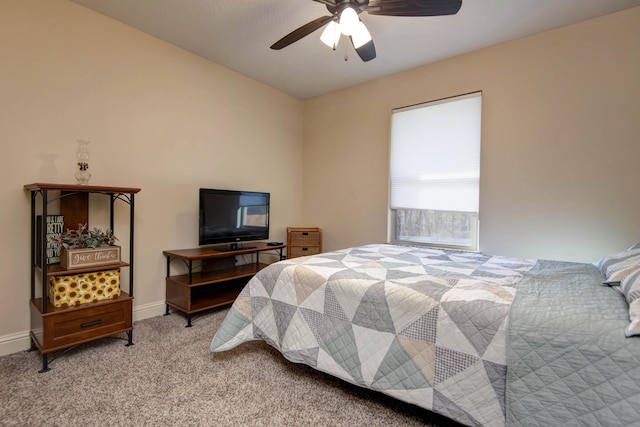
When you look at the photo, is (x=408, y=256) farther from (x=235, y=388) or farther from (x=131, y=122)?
(x=131, y=122)

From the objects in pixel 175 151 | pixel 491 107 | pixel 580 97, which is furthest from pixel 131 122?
pixel 580 97

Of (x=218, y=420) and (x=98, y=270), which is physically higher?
(x=98, y=270)

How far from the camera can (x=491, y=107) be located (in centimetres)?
288

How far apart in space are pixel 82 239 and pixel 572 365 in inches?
110

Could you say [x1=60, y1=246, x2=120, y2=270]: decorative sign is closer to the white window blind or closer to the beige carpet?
the beige carpet

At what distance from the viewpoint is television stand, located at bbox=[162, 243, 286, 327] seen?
106 inches

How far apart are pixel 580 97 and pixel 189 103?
11.7ft

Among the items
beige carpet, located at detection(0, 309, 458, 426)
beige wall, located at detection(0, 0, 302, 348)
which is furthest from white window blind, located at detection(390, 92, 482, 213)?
beige carpet, located at detection(0, 309, 458, 426)

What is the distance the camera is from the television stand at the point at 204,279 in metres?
2.70

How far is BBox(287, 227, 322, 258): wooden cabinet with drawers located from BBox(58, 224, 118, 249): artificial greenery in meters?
2.04

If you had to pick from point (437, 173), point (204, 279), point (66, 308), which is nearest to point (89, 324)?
point (66, 308)

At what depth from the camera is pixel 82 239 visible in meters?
2.14

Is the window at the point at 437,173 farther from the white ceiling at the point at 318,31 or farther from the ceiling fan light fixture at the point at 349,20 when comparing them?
the ceiling fan light fixture at the point at 349,20

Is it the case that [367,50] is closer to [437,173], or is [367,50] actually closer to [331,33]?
[331,33]
